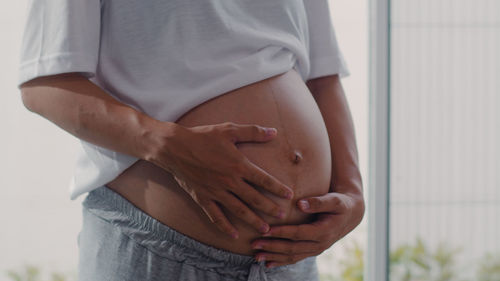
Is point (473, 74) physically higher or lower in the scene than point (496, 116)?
higher

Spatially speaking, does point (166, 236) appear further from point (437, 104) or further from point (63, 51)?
point (437, 104)

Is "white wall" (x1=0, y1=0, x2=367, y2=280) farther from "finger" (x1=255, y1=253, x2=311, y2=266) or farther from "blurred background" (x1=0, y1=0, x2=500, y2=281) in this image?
"finger" (x1=255, y1=253, x2=311, y2=266)

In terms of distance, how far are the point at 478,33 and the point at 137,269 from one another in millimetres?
1359

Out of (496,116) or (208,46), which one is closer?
(208,46)

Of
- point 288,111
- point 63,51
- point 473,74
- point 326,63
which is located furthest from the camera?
point 473,74

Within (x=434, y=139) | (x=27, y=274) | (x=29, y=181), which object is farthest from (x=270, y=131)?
(x=27, y=274)

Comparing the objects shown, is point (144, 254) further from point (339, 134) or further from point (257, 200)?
point (339, 134)

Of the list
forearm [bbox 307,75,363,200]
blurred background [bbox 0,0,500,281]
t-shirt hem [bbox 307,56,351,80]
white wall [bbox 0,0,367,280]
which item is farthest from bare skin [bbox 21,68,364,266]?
white wall [bbox 0,0,367,280]

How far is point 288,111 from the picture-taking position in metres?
0.83

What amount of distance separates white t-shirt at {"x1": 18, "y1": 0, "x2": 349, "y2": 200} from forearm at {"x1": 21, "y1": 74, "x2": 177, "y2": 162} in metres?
0.02

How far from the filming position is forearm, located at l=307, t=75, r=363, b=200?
921mm

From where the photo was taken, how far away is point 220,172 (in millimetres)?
686

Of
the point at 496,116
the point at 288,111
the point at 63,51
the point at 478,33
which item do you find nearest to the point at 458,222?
→ the point at 496,116

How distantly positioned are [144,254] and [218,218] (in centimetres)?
13
